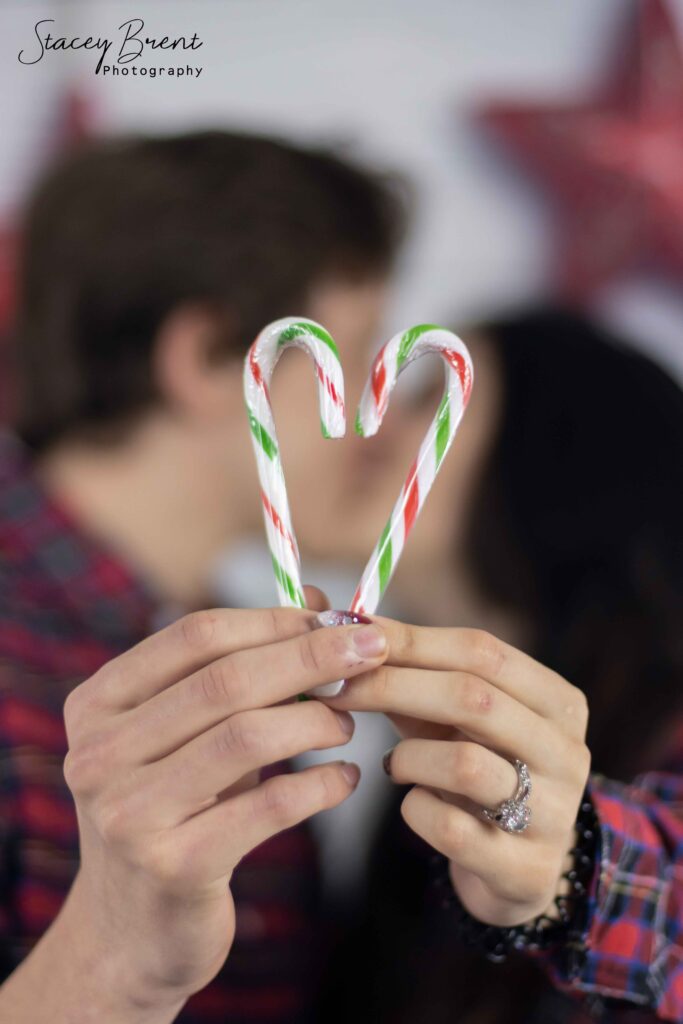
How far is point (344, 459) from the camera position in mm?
1239

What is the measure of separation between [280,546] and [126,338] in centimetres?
65

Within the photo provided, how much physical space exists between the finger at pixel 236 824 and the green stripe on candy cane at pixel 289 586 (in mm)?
110

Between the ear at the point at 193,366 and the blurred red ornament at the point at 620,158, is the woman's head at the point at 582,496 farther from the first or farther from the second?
the ear at the point at 193,366

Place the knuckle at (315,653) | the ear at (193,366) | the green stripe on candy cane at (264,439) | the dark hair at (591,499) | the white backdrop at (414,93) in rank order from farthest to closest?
the white backdrop at (414,93) < the dark hair at (591,499) < the ear at (193,366) < the green stripe on candy cane at (264,439) < the knuckle at (315,653)

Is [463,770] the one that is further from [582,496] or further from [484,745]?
[582,496]

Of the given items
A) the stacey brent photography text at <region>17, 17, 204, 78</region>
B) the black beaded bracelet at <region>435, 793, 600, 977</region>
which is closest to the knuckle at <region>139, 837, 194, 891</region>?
the black beaded bracelet at <region>435, 793, 600, 977</region>

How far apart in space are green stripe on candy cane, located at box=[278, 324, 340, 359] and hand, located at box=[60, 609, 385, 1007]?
0.17 meters

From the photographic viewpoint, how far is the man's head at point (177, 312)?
1139mm

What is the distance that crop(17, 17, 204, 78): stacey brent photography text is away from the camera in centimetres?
118

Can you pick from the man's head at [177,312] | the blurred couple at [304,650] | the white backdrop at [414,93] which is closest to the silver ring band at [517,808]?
the blurred couple at [304,650]

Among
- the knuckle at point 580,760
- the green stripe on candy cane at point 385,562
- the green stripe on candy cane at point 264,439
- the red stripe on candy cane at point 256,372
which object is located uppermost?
the red stripe on candy cane at point 256,372

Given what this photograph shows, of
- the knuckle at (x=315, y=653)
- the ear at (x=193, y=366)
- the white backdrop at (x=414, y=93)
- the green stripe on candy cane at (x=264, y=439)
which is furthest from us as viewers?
the white backdrop at (x=414, y=93)

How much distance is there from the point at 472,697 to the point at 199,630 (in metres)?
0.16

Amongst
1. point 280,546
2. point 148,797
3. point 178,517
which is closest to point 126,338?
point 178,517
